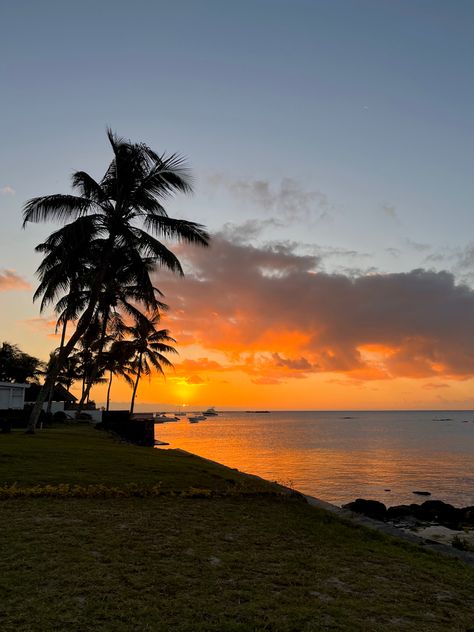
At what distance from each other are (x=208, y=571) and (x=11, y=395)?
36917mm

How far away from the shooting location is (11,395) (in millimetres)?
39125

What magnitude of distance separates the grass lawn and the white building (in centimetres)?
2845

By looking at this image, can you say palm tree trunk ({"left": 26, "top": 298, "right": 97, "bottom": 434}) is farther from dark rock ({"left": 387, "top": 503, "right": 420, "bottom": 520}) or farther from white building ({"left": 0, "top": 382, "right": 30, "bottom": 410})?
dark rock ({"left": 387, "top": 503, "right": 420, "bottom": 520})

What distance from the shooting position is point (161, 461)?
19.2 meters

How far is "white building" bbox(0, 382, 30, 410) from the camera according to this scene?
3797 cm

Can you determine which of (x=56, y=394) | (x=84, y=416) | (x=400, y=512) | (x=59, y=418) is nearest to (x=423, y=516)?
(x=400, y=512)

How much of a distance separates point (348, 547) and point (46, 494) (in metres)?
6.90

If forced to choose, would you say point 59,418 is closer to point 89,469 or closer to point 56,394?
point 56,394

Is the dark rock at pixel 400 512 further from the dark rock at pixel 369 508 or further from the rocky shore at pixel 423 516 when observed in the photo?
the dark rock at pixel 369 508

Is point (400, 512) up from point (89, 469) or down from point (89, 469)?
down

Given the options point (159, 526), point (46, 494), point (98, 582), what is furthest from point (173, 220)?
point (98, 582)

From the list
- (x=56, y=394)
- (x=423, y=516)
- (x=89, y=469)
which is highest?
(x=56, y=394)

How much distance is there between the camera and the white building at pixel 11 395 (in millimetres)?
37969

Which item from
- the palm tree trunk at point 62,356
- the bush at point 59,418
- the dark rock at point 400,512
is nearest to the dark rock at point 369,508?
the dark rock at point 400,512
